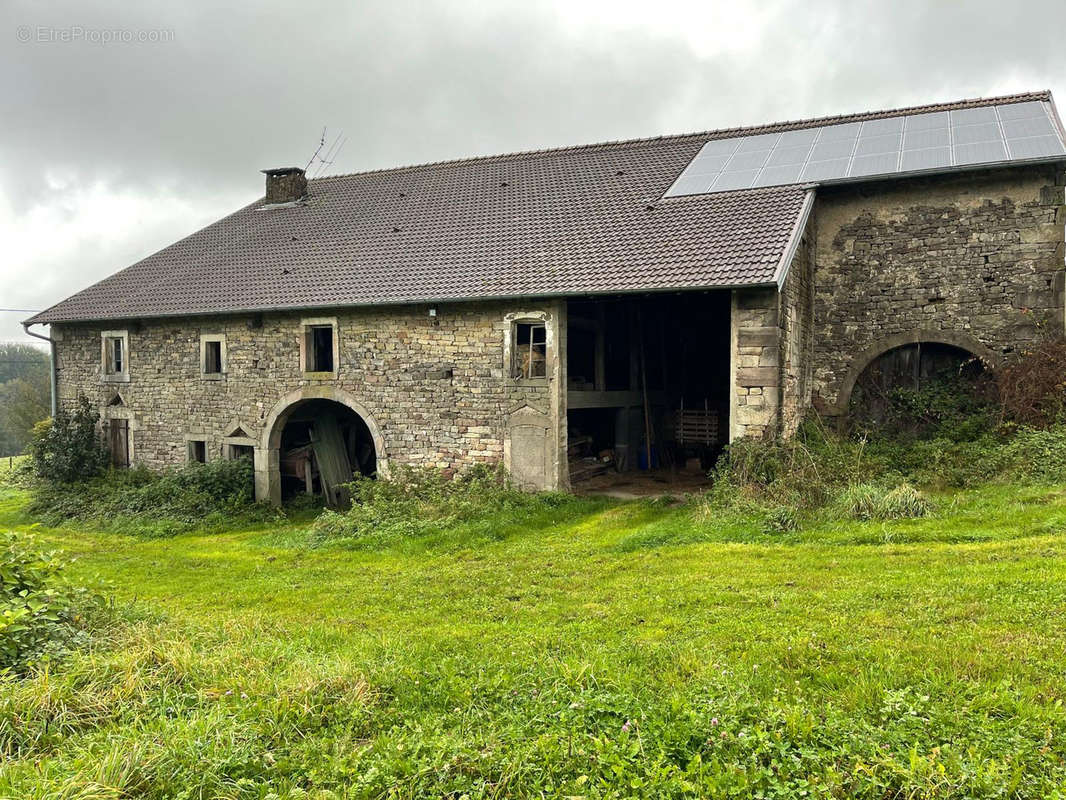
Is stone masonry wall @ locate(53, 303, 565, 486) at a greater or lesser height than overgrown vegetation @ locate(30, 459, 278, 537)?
greater

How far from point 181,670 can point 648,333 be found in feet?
45.1

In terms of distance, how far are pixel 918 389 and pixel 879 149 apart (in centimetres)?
465

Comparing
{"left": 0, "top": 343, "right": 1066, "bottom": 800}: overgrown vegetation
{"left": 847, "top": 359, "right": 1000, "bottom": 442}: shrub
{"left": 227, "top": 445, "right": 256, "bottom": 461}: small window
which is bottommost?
{"left": 0, "top": 343, "right": 1066, "bottom": 800}: overgrown vegetation

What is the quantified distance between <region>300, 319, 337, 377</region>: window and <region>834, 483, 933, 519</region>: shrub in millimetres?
9294

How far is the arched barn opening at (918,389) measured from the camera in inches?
465

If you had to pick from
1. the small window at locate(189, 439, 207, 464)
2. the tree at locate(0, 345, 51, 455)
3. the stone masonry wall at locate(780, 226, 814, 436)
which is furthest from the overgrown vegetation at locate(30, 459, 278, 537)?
the stone masonry wall at locate(780, 226, 814, 436)

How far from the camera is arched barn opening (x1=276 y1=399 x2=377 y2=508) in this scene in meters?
15.5

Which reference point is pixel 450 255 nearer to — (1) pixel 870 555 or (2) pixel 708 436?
(2) pixel 708 436

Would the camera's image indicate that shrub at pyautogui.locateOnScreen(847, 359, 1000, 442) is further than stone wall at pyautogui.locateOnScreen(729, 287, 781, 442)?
Yes

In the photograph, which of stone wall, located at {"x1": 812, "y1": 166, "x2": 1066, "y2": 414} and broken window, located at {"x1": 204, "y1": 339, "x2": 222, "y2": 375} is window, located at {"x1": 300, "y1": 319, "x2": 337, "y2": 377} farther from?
stone wall, located at {"x1": 812, "y1": 166, "x2": 1066, "y2": 414}

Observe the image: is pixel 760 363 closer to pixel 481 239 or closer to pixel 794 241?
pixel 794 241

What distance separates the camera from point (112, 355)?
16.3 meters

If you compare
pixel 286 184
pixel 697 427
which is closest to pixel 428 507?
pixel 697 427

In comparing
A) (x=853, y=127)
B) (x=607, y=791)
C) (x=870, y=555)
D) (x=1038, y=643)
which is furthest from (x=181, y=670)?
(x=853, y=127)
